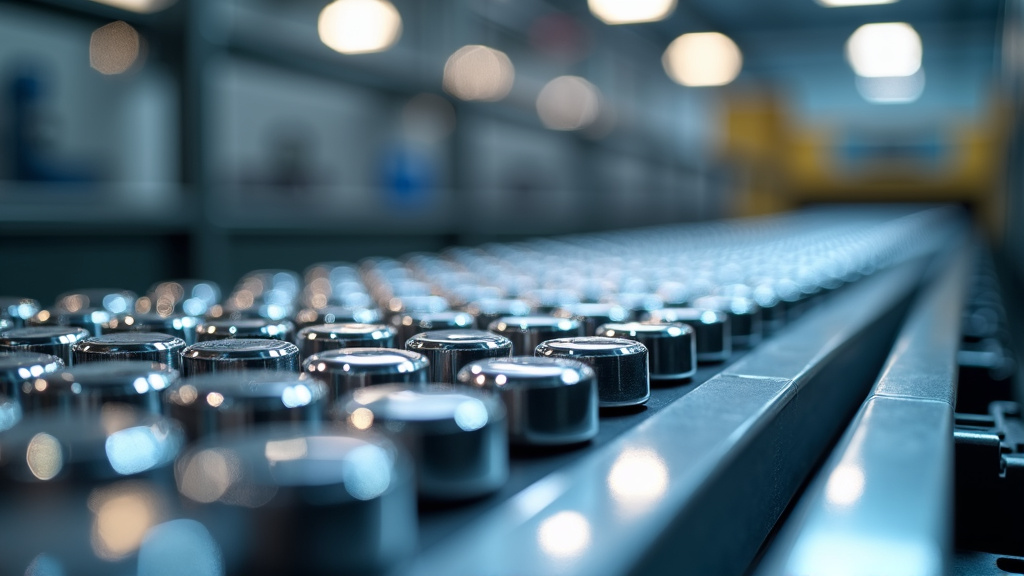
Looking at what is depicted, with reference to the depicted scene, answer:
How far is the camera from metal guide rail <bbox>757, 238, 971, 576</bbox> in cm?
21

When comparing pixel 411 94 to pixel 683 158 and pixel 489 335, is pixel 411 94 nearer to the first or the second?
pixel 489 335

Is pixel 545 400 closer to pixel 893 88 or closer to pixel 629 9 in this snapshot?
pixel 629 9

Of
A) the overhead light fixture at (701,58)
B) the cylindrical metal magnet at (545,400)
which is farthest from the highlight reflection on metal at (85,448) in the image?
the overhead light fixture at (701,58)

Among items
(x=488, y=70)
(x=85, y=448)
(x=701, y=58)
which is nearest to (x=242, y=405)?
(x=85, y=448)

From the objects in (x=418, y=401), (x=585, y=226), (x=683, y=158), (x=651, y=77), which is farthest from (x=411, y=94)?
(x=651, y=77)

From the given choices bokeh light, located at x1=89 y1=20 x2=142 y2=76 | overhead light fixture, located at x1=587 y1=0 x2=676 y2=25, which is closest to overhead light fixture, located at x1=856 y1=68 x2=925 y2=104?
overhead light fixture, located at x1=587 y1=0 x2=676 y2=25

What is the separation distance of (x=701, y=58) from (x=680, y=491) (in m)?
8.00

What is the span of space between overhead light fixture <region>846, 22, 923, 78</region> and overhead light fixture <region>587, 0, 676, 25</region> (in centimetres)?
352

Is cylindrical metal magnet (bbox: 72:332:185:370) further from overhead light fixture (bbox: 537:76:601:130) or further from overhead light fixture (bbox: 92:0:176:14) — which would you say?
overhead light fixture (bbox: 537:76:601:130)

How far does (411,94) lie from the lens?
239 centimetres

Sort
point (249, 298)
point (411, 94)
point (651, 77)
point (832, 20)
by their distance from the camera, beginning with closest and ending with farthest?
point (249, 298)
point (411, 94)
point (832, 20)
point (651, 77)

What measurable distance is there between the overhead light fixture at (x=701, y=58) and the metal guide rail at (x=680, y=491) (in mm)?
7423

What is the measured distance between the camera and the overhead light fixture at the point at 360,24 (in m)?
5.35

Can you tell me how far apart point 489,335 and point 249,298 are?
1.16 feet
